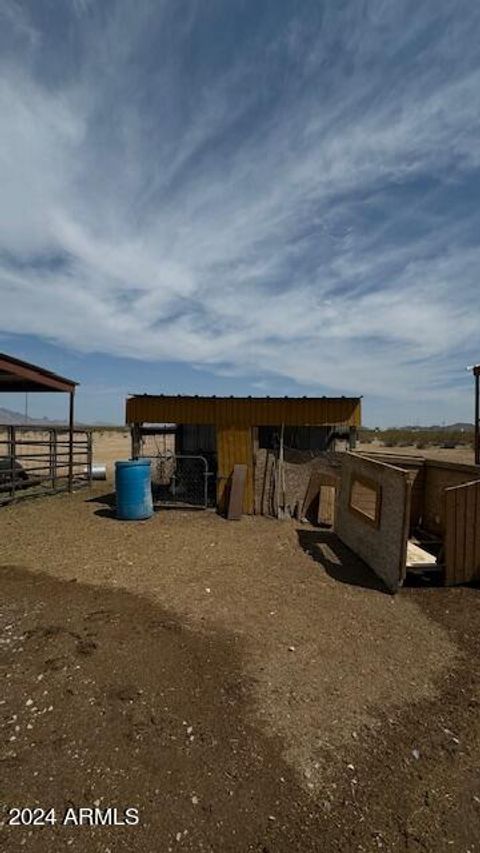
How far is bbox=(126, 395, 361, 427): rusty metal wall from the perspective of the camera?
12.9m

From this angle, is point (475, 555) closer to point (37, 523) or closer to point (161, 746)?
point (161, 746)

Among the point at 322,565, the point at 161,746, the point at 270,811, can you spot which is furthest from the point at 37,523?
the point at 270,811

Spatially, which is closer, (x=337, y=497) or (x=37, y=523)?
(x=337, y=497)

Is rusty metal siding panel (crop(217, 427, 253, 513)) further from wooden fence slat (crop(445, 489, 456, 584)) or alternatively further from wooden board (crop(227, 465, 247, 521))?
wooden fence slat (crop(445, 489, 456, 584))

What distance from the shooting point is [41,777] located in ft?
10.0

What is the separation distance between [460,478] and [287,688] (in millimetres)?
5417

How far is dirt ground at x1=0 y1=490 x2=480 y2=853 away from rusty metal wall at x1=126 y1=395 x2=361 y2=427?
6030mm

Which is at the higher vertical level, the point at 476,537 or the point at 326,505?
the point at 476,537

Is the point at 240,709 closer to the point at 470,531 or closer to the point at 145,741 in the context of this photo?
the point at 145,741

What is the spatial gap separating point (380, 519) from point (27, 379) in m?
10.3

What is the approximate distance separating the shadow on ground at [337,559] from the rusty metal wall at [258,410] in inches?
139

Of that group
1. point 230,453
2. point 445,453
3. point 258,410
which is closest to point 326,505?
point 230,453

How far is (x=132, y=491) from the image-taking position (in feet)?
36.4

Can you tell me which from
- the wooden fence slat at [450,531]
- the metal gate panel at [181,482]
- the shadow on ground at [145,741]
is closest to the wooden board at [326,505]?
the metal gate panel at [181,482]
